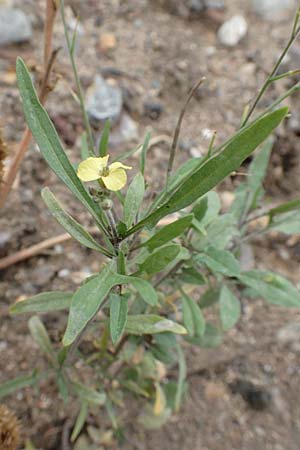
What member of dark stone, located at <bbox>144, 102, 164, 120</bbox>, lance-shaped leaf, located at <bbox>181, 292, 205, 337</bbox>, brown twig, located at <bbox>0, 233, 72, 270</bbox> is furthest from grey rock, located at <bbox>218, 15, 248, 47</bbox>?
lance-shaped leaf, located at <bbox>181, 292, 205, 337</bbox>

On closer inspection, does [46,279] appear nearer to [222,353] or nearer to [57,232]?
[57,232]

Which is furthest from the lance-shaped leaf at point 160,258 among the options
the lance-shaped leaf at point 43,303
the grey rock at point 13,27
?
the grey rock at point 13,27

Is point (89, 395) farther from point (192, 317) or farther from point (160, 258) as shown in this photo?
point (160, 258)

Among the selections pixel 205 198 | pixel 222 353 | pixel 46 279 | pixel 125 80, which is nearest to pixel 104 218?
pixel 205 198

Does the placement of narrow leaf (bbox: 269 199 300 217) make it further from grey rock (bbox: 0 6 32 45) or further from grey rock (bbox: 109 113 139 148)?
grey rock (bbox: 0 6 32 45)

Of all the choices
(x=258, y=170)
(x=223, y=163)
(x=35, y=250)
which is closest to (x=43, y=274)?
(x=35, y=250)
